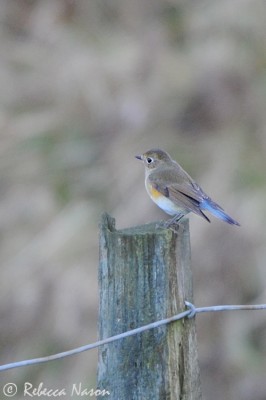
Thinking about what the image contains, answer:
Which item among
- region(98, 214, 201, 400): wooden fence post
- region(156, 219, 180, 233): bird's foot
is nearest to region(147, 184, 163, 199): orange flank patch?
region(156, 219, 180, 233): bird's foot

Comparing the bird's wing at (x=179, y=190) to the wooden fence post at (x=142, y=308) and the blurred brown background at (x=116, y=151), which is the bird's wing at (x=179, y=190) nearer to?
the wooden fence post at (x=142, y=308)

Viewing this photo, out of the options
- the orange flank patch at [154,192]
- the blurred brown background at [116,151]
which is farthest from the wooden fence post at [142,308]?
the blurred brown background at [116,151]

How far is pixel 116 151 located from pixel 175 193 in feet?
10.2

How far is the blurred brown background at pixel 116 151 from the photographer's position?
19.8 feet

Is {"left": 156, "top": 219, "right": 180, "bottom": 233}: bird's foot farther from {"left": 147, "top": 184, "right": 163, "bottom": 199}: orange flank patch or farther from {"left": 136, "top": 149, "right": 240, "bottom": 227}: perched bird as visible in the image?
{"left": 147, "top": 184, "right": 163, "bottom": 199}: orange flank patch

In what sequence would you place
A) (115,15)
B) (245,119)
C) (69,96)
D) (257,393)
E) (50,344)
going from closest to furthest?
(257,393), (50,344), (245,119), (69,96), (115,15)

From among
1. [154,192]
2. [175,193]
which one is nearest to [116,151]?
[154,192]

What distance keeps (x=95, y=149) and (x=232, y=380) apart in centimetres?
213

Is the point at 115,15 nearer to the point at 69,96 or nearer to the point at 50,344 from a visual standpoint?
the point at 69,96

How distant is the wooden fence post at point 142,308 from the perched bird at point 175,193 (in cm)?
99

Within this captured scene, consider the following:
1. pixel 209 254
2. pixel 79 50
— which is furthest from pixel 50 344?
pixel 79 50

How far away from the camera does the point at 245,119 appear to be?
278 inches

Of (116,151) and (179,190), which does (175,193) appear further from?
(116,151)

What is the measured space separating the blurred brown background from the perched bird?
6.48 feet
